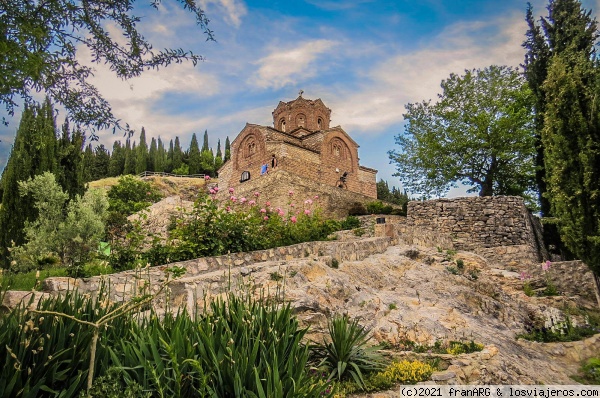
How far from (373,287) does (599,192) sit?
5.91 m

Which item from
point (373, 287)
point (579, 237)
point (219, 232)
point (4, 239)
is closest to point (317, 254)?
point (373, 287)

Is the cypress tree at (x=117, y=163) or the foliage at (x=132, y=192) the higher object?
the cypress tree at (x=117, y=163)

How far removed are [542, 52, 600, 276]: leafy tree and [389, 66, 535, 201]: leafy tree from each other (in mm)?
12779

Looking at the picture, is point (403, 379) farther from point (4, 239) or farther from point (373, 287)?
point (4, 239)

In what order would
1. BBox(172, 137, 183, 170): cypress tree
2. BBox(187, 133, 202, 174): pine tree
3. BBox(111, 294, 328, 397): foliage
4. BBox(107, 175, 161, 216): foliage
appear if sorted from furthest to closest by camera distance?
BBox(172, 137, 183, 170): cypress tree → BBox(187, 133, 202, 174): pine tree → BBox(107, 175, 161, 216): foliage → BBox(111, 294, 328, 397): foliage

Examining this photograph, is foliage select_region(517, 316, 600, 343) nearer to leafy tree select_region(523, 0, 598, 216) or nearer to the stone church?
leafy tree select_region(523, 0, 598, 216)

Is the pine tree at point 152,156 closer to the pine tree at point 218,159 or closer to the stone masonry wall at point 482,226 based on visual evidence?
the pine tree at point 218,159

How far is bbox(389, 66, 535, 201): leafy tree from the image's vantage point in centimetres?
2314

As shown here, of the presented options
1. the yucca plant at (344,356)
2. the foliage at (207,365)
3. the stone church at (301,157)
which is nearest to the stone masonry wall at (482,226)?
the stone church at (301,157)

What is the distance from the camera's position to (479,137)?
77.2ft

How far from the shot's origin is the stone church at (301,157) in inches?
1013

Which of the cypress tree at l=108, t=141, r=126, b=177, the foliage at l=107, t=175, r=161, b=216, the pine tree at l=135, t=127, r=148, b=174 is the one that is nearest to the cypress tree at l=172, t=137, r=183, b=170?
the pine tree at l=135, t=127, r=148, b=174

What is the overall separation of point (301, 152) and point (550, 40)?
661 inches

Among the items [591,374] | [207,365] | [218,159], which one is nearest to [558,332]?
[591,374]
